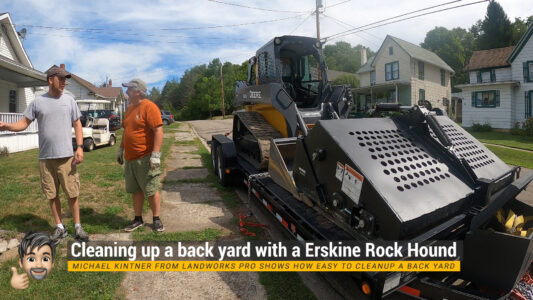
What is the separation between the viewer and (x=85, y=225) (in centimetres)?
395

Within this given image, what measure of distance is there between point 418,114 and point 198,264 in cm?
258

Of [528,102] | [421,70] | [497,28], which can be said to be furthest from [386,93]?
[497,28]

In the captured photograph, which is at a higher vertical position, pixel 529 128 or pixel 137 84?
pixel 137 84

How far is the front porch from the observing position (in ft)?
81.6

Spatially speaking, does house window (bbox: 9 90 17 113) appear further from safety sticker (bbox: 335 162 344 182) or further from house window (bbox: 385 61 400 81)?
house window (bbox: 385 61 400 81)

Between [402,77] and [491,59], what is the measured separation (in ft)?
19.4

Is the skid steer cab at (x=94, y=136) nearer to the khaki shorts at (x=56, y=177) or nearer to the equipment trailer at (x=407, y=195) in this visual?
the khaki shorts at (x=56, y=177)

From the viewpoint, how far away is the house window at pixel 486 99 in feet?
66.5

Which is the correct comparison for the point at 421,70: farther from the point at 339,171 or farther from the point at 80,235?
the point at 80,235

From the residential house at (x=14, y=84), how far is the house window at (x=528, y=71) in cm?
2576

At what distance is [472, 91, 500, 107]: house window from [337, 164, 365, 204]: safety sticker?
74.8ft

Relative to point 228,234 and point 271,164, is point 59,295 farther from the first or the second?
point 271,164

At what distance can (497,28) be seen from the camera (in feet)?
122

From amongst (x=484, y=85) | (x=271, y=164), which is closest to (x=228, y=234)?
(x=271, y=164)
